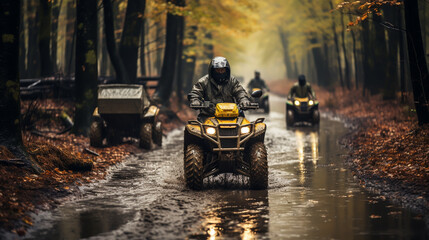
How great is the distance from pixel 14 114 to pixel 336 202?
5.84m

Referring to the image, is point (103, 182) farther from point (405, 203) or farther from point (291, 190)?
point (405, 203)

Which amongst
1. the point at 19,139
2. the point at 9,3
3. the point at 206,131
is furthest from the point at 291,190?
the point at 9,3

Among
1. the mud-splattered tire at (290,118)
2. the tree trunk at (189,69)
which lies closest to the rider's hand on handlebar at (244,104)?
the mud-splattered tire at (290,118)

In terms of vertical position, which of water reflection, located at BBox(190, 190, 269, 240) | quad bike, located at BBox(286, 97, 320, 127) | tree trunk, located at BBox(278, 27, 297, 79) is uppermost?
tree trunk, located at BBox(278, 27, 297, 79)

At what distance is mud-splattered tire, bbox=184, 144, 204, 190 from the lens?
10062 millimetres

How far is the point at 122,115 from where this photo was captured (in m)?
16.1

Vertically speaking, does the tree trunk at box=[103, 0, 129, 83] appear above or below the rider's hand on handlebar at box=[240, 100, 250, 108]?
above

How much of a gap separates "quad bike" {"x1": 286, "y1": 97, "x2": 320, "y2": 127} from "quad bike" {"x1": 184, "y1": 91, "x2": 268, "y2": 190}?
12896mm

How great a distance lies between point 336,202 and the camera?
906 cm

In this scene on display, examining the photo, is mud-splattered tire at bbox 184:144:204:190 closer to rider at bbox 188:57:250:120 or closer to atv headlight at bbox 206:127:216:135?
atv headlight at bbox 206:127:216:135

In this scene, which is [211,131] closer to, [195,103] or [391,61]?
[195,103]

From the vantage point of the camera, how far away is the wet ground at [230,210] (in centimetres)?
718

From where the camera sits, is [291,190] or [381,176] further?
[381,176]

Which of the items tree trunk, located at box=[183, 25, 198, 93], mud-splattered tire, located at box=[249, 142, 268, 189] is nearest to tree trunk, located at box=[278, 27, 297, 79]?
tree trunk, located at box=[183, 25, 198, 93]
